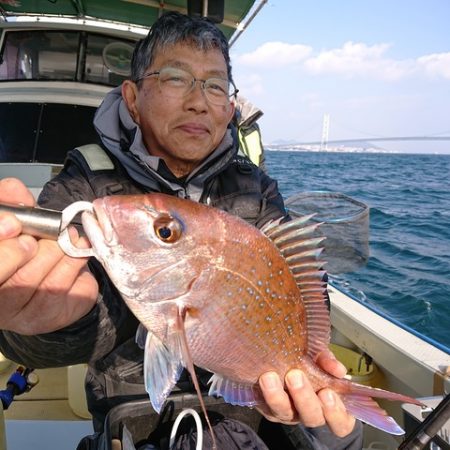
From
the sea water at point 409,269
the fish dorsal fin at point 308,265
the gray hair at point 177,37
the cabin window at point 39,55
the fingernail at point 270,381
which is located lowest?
the sea water at point 409,269

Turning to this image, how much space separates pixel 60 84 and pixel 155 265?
5915mm

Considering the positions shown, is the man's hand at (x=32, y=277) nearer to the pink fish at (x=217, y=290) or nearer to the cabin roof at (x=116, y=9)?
the pink fish at (x=217, y=290)

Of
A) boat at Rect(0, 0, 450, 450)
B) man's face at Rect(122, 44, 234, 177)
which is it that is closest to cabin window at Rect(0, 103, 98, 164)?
boat at Rect(0, 0, 450, 450)

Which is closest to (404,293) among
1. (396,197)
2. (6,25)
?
(6,25)

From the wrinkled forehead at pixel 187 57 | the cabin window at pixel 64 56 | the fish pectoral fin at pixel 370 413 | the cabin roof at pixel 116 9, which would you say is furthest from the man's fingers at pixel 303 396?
the cabin window at pixel 64 56

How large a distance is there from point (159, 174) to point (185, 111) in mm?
343

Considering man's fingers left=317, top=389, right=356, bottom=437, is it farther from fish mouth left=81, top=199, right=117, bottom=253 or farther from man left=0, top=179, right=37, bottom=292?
man left=0, top=179, right=37, bottom=292

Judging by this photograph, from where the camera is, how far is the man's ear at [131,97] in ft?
7.22

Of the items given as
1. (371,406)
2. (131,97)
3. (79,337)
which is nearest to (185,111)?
(131,97)

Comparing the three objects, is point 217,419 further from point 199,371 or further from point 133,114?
point 133,114

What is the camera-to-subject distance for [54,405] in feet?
10.3

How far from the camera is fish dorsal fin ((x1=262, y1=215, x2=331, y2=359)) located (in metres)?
1.38

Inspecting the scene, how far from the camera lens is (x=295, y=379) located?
1.38 metres

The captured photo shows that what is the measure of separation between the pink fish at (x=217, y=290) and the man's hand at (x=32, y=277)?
0.10 m
